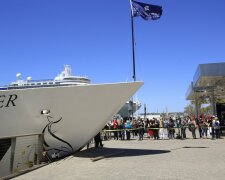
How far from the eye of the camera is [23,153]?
11.5 m

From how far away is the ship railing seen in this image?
447 inches

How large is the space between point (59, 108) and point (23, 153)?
1915 millimetres

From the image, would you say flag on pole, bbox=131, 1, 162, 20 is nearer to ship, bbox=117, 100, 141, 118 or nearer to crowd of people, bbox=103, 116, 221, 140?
ship, bbox=117, 100, 141, 118

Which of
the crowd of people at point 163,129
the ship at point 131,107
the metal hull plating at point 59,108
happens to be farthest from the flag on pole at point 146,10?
the metal hull plating at point 59,108

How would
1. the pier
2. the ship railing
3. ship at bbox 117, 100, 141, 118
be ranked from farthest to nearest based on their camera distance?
ship at bbox 117, 100, 141, 118 < the ship railing < the pier

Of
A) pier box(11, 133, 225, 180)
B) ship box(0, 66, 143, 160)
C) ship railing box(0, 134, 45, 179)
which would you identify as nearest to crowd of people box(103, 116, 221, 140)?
pier box(11, 133, 225, 180)

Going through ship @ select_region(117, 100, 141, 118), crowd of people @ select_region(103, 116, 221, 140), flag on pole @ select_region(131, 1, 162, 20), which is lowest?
crowd of people @ select_region(103, 116, 221, 140)

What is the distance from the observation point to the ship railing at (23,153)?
37.2 ft

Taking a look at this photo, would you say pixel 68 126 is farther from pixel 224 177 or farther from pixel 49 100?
pixel 224 177

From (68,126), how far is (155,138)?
904 centimetres

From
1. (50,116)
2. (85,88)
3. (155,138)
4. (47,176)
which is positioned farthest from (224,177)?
(155,138)

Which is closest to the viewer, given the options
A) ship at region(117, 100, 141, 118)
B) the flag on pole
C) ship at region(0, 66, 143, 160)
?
ship at region(0, 66, 143, 160)

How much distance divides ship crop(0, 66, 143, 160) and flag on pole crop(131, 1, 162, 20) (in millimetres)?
7248

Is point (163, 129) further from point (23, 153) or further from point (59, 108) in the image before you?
point (23, 153)
